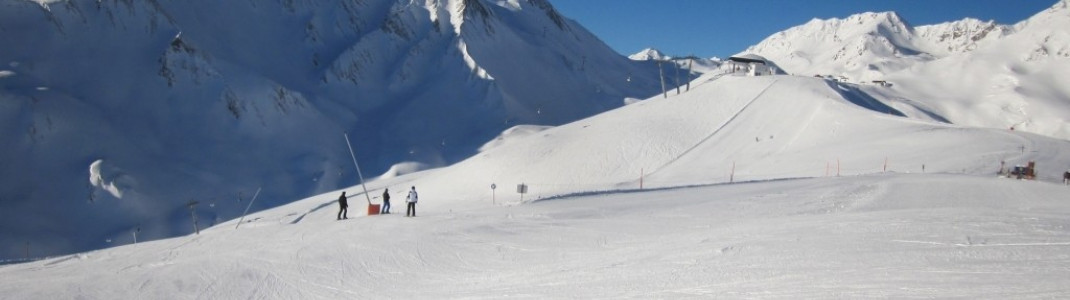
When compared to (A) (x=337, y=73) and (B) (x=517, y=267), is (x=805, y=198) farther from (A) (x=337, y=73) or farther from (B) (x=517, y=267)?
(A) (x=337, y=73)

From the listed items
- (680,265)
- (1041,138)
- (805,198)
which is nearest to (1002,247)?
(680,265)

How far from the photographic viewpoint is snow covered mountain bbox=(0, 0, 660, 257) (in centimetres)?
5569

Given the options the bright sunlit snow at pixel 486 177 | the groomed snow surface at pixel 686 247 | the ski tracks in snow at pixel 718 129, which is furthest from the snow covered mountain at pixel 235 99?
the groomed snow surface at pixel 686 247

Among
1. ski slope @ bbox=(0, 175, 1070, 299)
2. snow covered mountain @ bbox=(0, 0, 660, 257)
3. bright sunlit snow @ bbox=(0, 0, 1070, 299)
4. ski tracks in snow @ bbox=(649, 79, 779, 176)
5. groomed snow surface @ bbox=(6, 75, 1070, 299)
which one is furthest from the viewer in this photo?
snow covered mountain @ bbox=(0, 0, 660, 257)

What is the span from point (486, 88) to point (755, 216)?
2848 inches

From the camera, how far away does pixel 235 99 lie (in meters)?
74.4

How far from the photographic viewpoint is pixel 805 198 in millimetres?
20531

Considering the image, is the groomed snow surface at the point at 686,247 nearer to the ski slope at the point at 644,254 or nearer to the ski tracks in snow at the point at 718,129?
the ski slope at the point at 644,254

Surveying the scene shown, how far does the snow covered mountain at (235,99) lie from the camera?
183ft

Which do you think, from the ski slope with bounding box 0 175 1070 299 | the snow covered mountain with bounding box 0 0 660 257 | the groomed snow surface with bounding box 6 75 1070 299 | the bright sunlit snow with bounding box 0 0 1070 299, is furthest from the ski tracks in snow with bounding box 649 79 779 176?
the snow covered mountain with bounding box 0 0 660 257

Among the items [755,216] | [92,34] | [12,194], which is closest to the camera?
[755,216]

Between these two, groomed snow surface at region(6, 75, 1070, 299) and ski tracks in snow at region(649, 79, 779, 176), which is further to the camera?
ski tracks in snow at region(649, 79, 779, 176)

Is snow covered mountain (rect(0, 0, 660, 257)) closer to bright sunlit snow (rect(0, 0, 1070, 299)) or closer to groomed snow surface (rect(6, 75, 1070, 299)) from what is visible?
bright sunlit snow (rect(0, 0, 1070, 299))

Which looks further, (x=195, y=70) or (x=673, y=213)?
(x=195, y=70)
